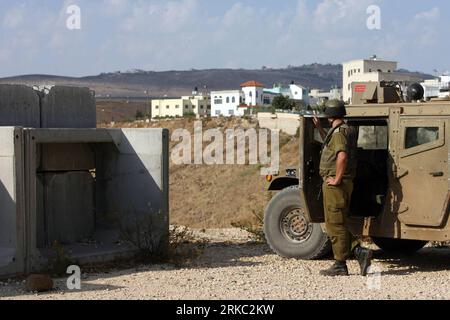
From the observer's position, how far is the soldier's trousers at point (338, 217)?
8.16 meters

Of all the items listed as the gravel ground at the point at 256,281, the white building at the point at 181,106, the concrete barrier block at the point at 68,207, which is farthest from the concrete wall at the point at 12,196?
the white building at the point at 181,106

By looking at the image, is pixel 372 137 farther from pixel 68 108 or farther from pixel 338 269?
pixel 68 108

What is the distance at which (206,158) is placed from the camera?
5569 centimetres

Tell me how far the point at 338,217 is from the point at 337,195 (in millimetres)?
231

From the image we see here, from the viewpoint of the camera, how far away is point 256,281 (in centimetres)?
792

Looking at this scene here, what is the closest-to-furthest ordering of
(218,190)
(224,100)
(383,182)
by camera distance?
(383,182) < (218,190) < (224,100)

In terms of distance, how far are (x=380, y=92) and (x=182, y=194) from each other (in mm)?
37869

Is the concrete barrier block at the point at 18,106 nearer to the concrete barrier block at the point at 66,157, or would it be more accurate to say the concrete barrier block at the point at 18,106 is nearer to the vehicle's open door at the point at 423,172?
the concrete barrier block at the point at 66,157

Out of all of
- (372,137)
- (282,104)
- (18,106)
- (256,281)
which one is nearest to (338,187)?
(256,281)

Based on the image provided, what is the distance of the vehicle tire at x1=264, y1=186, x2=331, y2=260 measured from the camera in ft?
31.0

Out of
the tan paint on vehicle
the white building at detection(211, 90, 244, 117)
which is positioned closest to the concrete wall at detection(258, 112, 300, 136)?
the tan paint on vehicle

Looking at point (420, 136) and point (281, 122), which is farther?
point (281, 122)

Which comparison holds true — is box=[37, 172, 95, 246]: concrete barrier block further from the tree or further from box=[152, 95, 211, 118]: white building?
box=[152, 95, 211, 118]: white building

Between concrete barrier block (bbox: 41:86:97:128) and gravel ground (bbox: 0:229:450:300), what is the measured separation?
2177 millimetres
